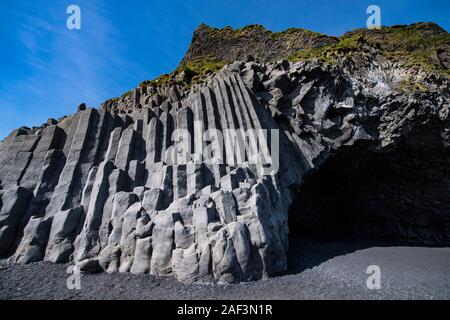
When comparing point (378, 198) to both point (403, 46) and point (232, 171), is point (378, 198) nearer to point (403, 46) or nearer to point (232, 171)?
point (232, 171)

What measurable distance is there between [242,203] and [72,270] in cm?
580

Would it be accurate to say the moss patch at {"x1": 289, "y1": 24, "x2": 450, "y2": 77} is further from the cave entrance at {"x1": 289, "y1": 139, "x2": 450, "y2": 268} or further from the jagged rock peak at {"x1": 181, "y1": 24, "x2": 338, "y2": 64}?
the cave entrance at {"x1": 289, "y1": 139, "x2": 450, "y2": 268}

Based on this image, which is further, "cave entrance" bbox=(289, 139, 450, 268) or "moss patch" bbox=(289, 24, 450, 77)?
"moss patch" bbox=(289, 24, 450, 77)

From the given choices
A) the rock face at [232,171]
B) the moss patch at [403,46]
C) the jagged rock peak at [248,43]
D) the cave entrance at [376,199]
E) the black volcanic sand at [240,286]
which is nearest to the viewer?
the black volcanic sand at [240,286]

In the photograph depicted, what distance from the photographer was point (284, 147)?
13344 mm

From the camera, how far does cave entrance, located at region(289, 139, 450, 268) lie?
16.7 metres

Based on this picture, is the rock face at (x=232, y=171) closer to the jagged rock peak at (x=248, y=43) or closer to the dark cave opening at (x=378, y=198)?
the dark cave opening at (x=378, y=198)

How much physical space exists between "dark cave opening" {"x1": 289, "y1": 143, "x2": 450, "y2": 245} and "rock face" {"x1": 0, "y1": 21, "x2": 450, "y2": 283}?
10 cm

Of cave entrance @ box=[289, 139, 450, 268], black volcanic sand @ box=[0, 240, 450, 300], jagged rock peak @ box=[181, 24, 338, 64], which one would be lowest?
black volcanic sand @ box=[0, 240, 450, 300]

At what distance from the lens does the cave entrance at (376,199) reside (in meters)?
16.7

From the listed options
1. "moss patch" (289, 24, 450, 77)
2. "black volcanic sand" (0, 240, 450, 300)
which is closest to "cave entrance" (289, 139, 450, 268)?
"moss patch" (289, 24, 450, 77)

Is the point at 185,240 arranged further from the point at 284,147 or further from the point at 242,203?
the point at 284,147

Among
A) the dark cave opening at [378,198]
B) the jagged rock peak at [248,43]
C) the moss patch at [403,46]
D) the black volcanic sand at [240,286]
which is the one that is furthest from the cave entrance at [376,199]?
the jagged rock peak at [248,43]
